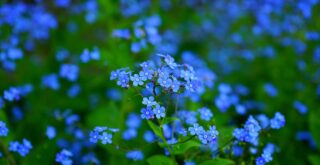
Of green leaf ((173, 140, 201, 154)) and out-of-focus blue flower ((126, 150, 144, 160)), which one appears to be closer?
green leaf ((173, 140, 201, 154))

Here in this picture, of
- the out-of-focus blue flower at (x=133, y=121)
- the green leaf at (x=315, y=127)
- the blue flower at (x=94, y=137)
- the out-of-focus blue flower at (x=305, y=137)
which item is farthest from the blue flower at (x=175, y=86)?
the out-of-focus blue flower at (x=305, y=137)

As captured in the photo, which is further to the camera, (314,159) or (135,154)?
(314,159)

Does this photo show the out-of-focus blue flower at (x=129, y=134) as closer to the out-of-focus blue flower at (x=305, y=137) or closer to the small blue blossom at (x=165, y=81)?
the small blue blossom at (x=165, y=81)

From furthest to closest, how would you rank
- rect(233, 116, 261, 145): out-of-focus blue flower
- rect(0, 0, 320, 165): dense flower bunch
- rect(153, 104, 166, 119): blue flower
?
1. rect(0, 0, 320, 165): dense flower bunch
2. rect(233, 116, 261, 145): out-of-focus blue flower
3. rect(153, 104, 166, 119): blue flower

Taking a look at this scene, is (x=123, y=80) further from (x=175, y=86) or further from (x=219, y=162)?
(x=219, y=162)

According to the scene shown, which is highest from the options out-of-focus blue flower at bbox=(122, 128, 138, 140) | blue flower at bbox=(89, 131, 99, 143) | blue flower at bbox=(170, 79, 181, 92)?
out-of-focus blue flower at bbox=(122, 128, 138, 140)

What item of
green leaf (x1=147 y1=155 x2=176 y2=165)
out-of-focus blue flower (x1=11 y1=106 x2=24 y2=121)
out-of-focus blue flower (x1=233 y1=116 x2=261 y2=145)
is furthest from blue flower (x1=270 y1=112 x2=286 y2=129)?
out-of-focus blue flower (x1=11 y1=106 x2=24 y2=121)

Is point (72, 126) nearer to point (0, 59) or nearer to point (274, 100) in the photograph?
point (0, 59)

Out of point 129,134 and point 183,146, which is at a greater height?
point 129,134

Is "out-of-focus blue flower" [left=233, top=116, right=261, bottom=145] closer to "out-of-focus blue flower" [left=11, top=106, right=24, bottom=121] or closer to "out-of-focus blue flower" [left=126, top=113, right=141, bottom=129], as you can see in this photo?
"out-of-focus blue flower" [left=126, top=113, right=141, bottom=129]

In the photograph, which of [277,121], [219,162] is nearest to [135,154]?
[219,162]

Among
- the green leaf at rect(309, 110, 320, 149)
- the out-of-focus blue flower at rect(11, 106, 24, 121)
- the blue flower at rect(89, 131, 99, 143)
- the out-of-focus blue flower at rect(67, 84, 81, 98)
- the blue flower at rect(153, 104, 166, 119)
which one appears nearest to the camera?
the blue flower at rect(153, 104, 166, 119)

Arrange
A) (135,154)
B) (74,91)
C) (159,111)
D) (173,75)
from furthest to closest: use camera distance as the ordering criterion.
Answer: (74,91) → (135,154) → (173,75) → (159,111)
